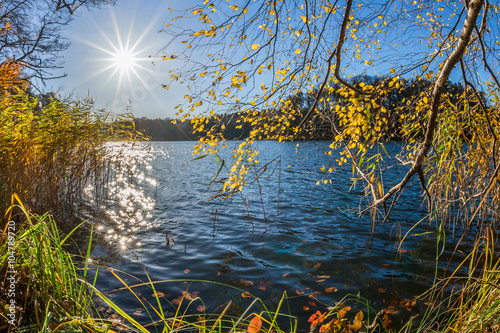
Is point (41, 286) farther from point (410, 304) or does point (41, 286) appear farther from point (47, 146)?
point (47, 146)

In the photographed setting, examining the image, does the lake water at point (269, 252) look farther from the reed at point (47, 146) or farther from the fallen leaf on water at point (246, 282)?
the reed at point (47, 146)

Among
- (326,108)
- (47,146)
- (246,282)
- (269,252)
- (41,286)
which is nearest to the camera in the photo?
(41,286)

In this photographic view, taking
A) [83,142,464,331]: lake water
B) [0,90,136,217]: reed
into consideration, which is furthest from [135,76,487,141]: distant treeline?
[0,90,136,217]: reed

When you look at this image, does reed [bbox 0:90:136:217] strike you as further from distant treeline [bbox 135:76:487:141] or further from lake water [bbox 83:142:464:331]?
distant treeline [bbox 135:76:487:141]

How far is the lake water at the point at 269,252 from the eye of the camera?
411 centimetres

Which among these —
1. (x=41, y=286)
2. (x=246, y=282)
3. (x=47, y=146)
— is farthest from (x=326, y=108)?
(x=47, y=146)

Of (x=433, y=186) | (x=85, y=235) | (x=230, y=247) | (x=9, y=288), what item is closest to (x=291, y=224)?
(x=230, y=247)

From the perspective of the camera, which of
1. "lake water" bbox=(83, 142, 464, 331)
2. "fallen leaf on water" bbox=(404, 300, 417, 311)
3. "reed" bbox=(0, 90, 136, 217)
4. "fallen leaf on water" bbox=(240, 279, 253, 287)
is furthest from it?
"reed" bbox=(0, 90, 136, 217)

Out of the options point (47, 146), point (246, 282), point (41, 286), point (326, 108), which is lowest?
point (246, 282)

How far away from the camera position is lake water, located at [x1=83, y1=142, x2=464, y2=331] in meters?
4.11

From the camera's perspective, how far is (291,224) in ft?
24.5

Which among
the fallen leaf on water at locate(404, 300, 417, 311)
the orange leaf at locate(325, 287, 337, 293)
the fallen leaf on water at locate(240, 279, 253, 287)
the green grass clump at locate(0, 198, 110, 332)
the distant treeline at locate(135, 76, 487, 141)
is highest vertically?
the distant treeline at locate(135, 76, 487, 141)

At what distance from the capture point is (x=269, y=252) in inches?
221

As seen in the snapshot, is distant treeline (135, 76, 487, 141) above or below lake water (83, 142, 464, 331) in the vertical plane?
above
